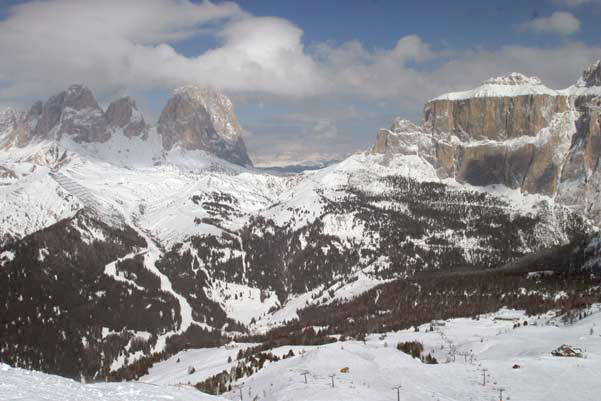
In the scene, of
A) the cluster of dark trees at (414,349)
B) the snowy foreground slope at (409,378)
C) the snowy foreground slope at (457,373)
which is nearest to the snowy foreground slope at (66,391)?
the snowy foreground slope at (409,378)

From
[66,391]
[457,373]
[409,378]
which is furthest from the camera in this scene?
[457,373]

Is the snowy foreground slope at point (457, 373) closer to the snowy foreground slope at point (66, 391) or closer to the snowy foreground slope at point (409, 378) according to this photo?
the snowy foreground slope at point (409, 378)

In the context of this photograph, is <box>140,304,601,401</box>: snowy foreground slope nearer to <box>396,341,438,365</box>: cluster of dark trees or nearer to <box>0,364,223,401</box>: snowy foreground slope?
<box>396,341,438,365</box>: cluster of dark trees

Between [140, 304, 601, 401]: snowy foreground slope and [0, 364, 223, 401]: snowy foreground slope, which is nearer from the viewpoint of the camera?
[0, 364, 223, 401]: snowy foreground slope

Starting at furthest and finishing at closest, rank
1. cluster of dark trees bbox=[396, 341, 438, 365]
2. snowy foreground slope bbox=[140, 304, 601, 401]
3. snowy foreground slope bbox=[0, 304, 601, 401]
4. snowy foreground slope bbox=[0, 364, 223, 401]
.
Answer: cluster of dark trees bbox=[396, 341, 438, 365], snowy foreground slope bbox=[140, 304, 601, 401], snowy foreground slope bbox=[0, 304, 601, 401], snowy foreground slope bbox=[0, 364, 223, 401]

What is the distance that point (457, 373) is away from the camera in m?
58.6

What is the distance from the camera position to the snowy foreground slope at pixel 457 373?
2000 inches

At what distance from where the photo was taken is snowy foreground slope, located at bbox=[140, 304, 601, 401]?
50812 mm

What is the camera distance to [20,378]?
37.1 m

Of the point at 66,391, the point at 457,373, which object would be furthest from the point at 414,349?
the point at 66,391

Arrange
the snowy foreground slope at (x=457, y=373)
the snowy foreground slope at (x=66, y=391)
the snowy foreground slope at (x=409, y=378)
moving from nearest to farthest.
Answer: the snowy foreground slope at (x=66, y=391), the snowy foreground slope at (x=409, y=378), the snowy foreground slope at (x=457, y=373)

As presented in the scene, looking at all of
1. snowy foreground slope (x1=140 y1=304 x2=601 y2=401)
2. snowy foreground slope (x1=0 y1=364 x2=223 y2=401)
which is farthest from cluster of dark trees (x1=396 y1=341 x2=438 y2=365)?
snowy foreground slope (x1=0 y1=364 x2=223 y2=401)

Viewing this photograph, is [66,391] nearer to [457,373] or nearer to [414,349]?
[457,373]

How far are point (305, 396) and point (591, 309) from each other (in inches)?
3018
